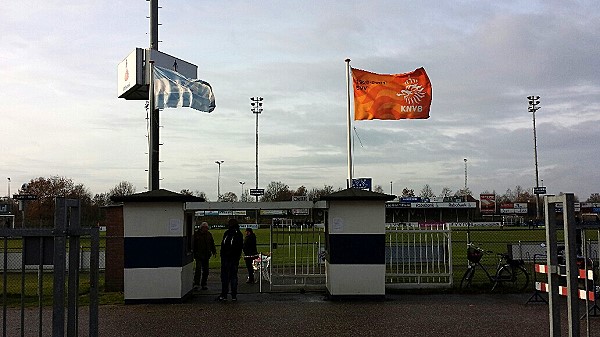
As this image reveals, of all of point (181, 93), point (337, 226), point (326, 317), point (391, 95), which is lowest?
point (326, 317)

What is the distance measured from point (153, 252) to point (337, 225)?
4.16 metres

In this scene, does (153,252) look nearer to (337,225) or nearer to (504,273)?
(337,225)

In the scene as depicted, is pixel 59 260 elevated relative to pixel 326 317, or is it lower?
elevated

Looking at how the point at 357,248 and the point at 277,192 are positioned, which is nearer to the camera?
the point at 357,248

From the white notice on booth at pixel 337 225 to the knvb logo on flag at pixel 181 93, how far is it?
6.58 metres

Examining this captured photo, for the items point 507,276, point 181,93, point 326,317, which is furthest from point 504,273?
point 181,93

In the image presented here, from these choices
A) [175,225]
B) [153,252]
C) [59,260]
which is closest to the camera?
[59,260]

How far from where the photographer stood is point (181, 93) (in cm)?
1992

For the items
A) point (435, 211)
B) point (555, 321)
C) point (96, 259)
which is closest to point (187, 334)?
point (96, 259)

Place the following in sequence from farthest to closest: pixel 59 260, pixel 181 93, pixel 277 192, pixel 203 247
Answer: pixel 277 192 → pixel 181 93 → pixel 203 247 → pixel 59 260

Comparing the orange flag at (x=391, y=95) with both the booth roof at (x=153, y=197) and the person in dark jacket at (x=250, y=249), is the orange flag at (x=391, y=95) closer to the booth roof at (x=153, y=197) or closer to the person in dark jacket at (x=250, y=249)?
the person in dark jacket at (x=250, y=249)

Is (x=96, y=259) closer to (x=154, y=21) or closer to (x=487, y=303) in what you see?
(x=487, y=303)

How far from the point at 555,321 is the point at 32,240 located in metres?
5.38

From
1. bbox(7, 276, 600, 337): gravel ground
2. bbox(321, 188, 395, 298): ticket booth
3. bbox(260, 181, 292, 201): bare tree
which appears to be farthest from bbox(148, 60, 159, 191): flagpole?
bbox(260, 181, 292, 201): bare tree
